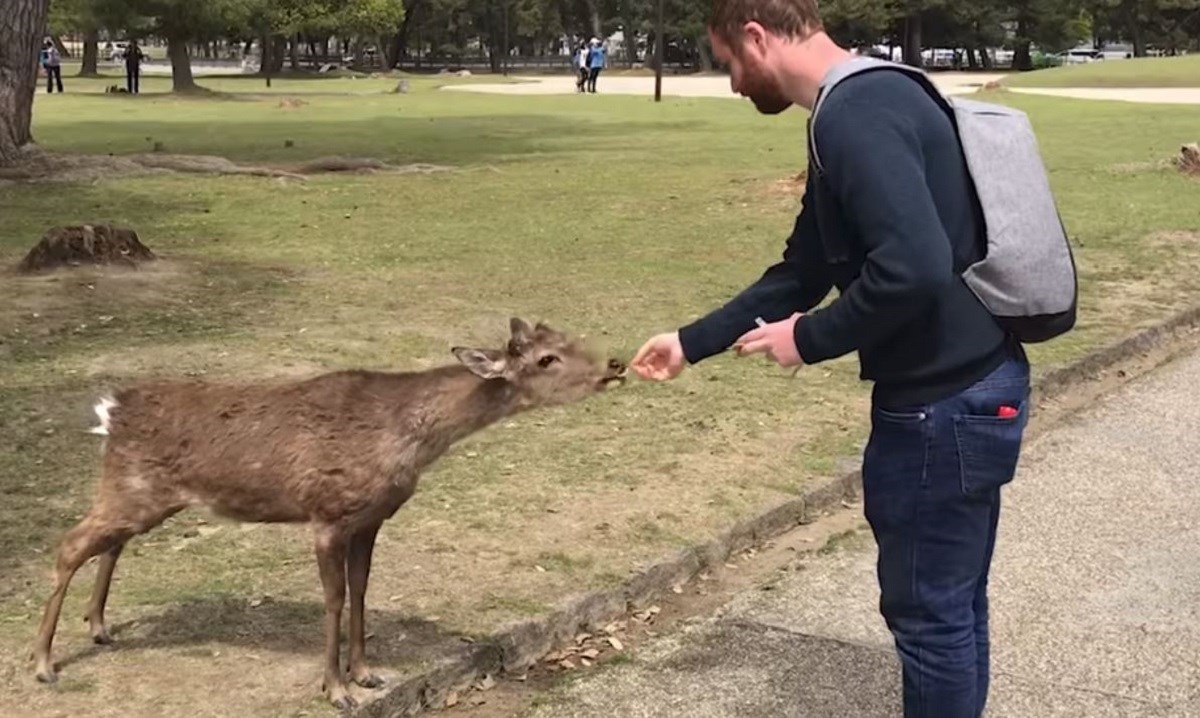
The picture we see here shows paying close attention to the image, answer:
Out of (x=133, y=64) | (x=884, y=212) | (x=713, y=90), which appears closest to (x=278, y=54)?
(x=133, y=64)

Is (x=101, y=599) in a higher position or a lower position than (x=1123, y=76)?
lower

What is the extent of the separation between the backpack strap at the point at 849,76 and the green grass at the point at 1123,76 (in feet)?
160

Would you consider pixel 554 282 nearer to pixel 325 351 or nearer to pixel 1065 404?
pixel 325 351

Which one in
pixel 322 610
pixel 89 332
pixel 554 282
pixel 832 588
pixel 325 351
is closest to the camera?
pixel 322 610

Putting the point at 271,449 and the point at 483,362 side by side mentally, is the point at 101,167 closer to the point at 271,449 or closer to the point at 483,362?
the point at 271,449

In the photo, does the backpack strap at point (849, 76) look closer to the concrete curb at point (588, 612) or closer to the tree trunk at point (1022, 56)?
the concrete curb at point (588, 612)

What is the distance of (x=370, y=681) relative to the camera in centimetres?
424

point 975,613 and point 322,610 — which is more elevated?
point 975,613

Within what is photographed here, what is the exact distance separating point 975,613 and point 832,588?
1880 millimetres

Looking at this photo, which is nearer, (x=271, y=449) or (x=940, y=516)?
(x=940, y=516)

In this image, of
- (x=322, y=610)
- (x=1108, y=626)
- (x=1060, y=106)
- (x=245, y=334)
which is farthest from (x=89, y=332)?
(x=1060, y=106)

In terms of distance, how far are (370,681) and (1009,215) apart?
7.38ft

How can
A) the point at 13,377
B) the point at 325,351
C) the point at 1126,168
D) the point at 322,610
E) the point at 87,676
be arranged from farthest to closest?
the point at 1126,168, the point at 325,351, the point at 13,377, the point at 322,610, the point at 87,676

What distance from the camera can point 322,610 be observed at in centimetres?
482
